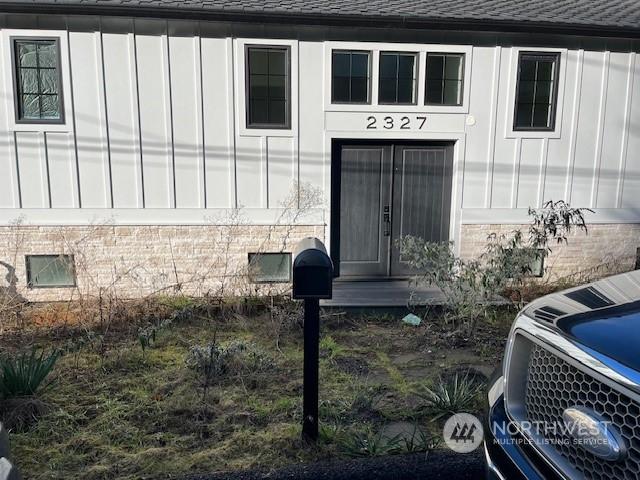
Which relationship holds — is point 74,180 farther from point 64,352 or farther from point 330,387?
point 330,387

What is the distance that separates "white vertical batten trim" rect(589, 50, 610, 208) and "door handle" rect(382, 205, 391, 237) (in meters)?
3.17

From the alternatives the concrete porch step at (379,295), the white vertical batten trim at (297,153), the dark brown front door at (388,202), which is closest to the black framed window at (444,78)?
the dark brown front door at (388,202)

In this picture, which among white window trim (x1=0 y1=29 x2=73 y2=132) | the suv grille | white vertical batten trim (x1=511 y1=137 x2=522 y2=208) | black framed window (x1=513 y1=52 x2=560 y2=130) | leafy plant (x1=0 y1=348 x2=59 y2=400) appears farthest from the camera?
white vertical batten trim (x1=511 y1=137 x2=522 y2=208)

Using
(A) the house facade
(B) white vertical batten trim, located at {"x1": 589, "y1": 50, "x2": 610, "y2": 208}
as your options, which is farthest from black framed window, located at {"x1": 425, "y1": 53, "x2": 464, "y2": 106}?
(B) white vertical batten trim, located at {"x1": 589, "y1": 50, "x2": 610, "y2": 208}

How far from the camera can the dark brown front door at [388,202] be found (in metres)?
7.55

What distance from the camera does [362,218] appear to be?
7.65 meters

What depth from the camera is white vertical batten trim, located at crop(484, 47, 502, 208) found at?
7.29 m

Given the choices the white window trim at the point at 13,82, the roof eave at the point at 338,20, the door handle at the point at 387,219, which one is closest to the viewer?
the roof eave at the point at 338,20

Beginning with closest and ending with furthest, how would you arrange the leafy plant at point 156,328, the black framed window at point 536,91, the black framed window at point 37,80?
the leafy plant at point 156,328, the black framed window at point 37,80, the black framed window at point 536,91

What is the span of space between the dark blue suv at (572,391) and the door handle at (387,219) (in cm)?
511

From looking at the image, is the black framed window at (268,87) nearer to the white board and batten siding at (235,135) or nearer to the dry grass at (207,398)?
the white board and batten siding at (235,135)

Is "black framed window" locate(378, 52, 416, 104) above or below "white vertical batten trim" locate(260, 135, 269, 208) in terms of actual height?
above

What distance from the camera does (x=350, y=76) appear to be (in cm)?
720

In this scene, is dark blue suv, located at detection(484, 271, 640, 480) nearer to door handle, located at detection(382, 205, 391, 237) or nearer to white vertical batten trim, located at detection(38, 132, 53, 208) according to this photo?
door handle, located at detection(382, 205, 391, 237)
